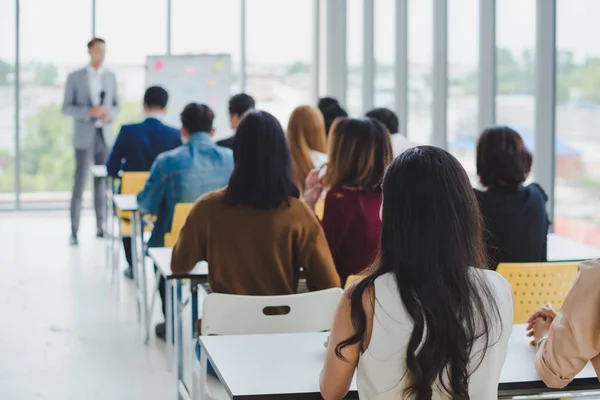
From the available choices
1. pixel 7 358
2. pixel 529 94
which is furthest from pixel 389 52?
pixel 7 358

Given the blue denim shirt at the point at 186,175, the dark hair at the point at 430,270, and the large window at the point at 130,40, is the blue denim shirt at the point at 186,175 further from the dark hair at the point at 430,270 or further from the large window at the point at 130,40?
the large window at the point at 130,40

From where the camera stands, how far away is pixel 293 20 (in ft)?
39.9

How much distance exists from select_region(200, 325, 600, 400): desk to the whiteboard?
26.6 ft

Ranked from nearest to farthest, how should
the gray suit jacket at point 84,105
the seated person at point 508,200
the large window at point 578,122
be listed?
the seated person at point 508,200 → the large window at point 578,122 → the gray suit jacket at point 84,105

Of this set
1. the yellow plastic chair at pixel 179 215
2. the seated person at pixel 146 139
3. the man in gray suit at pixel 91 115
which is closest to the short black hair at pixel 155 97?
the seated person at pixel 146 139

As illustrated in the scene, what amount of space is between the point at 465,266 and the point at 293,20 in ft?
33.9

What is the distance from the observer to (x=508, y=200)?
3.96 meters

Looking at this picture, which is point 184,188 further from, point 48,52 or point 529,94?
point 48,52

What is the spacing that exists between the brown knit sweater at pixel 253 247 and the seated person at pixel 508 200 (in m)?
0.76

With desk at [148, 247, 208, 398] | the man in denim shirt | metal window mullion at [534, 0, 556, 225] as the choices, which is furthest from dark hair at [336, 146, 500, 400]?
metal window mullion at [534, 0, 556, 225]

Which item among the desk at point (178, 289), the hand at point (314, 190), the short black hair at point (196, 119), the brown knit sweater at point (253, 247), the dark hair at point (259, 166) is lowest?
the desk at point (178, 289)

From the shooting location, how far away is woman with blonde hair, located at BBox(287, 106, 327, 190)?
18.6 ft

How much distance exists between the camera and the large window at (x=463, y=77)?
291 inches

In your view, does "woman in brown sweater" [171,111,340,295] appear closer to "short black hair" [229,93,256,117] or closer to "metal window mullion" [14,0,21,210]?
"short black hair" [229,93,256,117]
